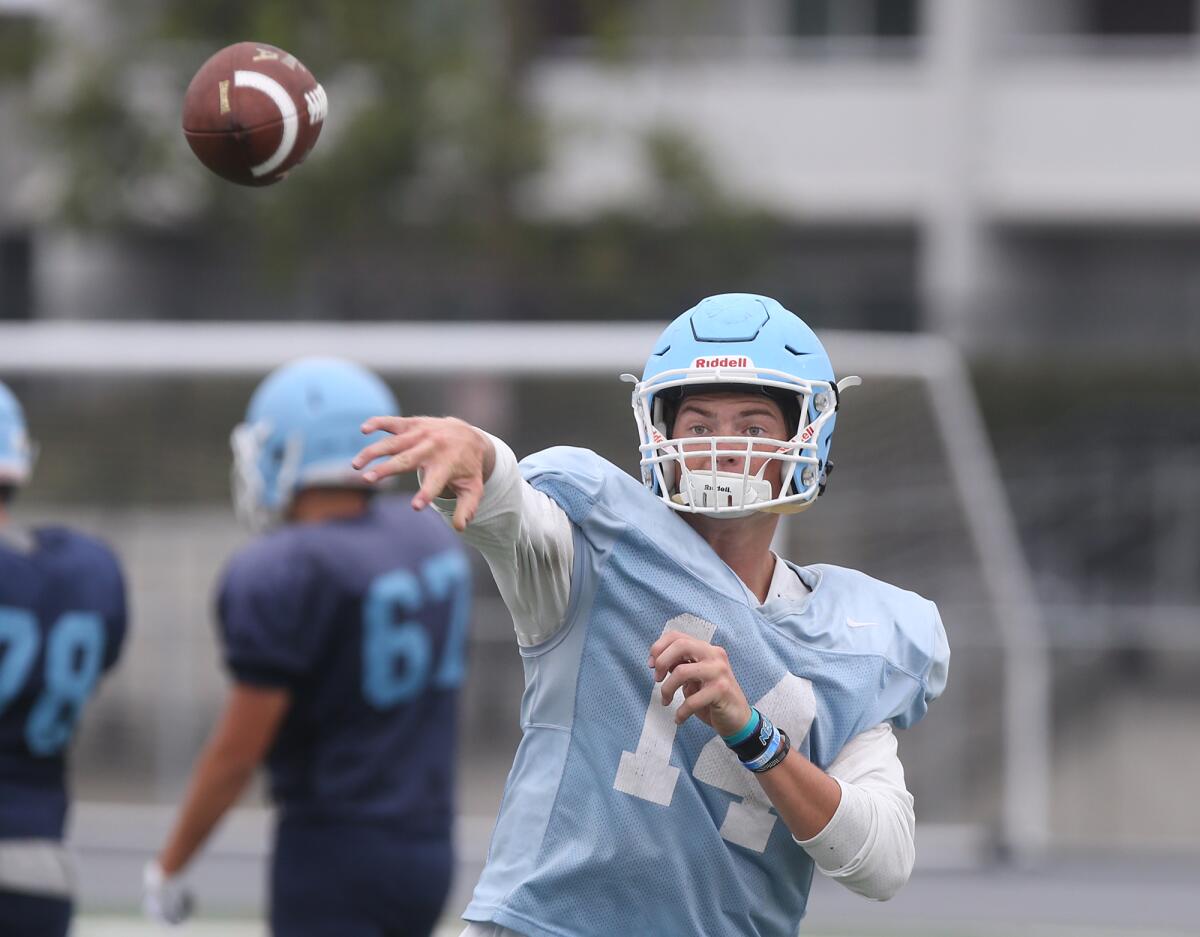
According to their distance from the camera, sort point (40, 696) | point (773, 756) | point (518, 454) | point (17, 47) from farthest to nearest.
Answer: point (17, 47), point (518, 454), point (40, 696), point (773, 756)

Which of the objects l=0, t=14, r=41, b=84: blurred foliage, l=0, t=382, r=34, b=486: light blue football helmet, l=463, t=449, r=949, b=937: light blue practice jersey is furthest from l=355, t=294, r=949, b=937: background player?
l=0, t=14, r=41, b=84: blurred foliage

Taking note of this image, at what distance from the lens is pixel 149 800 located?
9.09m

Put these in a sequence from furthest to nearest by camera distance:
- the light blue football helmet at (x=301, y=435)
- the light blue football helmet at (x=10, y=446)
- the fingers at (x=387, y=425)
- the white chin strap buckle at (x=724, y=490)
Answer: the light blue football helmet at (x=301, y=435)
the light blue football helmet at (x=10, y=446)
the white chin strap buckle at (x=724, y=490)
the fingers at (x=387, y=425)

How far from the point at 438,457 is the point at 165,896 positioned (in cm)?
245

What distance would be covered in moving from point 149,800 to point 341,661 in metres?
5.22

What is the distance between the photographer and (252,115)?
3.04 m

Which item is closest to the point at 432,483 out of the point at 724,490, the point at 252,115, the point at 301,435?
the point at 724,490

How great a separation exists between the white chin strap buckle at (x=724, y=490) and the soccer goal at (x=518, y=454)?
534cm

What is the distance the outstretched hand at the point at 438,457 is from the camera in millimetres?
2318

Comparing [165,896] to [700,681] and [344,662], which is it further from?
[700,681]

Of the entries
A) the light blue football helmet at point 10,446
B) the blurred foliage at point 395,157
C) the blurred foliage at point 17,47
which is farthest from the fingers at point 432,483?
the blurred foliage at point 17,47

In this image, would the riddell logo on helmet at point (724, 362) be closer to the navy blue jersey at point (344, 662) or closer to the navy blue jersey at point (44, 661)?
the navy blue jersey at point (344, 662)

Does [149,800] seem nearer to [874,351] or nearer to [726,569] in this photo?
[874,351]

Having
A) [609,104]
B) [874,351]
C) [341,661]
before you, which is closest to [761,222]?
[609,104]
